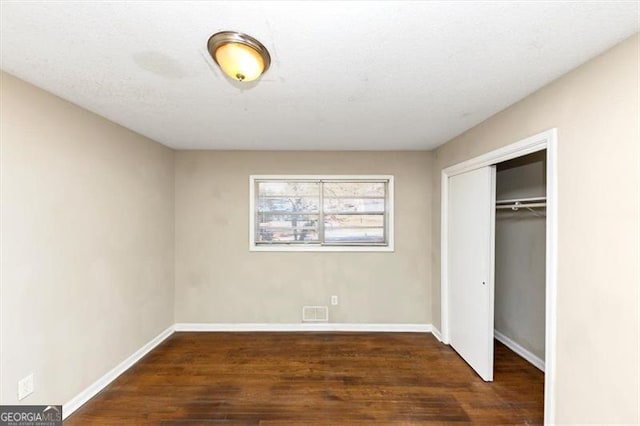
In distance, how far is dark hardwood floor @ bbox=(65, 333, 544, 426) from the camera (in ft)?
7.14

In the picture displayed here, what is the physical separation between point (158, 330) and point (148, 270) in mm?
768

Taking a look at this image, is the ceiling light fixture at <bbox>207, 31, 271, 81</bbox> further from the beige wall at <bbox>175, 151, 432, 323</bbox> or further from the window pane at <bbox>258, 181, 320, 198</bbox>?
the window pane at <bbox>258, 181, 320, 198</bbox>

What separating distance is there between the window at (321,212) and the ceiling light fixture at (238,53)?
2.45 metres

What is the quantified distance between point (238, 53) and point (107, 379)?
Result: 2934mm

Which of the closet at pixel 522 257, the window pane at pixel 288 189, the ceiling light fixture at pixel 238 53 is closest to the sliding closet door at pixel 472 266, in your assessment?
the closet at pixel 522 257

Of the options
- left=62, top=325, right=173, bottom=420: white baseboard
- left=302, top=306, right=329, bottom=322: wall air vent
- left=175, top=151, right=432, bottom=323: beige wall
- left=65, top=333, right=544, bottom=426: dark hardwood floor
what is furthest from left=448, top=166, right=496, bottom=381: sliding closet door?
left=62, top=325, right=173, bottom=420: white baseboard

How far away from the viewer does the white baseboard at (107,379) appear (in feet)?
7.23

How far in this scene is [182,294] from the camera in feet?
12.4

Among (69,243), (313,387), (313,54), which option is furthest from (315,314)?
(313,54)

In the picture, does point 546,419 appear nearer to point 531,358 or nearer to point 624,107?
point 531,358

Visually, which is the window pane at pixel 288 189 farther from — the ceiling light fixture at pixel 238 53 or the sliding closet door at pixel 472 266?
the ceiling light fixture at pixel 238 53

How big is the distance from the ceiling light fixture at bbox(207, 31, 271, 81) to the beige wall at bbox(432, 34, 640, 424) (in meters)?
1.72

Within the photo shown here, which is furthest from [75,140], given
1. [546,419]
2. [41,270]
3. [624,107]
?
[546,419]

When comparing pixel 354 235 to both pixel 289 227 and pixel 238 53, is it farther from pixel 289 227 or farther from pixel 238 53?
pixel 238 53
